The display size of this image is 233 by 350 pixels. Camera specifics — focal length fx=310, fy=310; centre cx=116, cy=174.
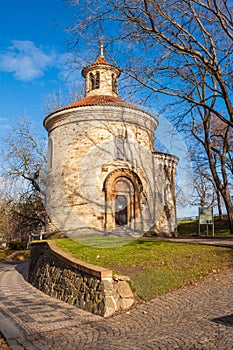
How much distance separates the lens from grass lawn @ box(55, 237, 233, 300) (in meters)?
7.50

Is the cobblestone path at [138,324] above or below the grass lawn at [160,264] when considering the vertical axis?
below

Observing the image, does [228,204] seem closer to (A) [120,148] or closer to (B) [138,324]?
(A) [120,148]

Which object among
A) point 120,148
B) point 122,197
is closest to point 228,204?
point 122,197

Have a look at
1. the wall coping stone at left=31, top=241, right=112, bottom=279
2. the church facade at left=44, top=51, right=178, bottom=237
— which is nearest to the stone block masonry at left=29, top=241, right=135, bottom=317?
the wall coping stone at left=31, top=241, right=112, bottom=279

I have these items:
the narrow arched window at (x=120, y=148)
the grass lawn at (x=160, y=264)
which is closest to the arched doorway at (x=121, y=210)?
the narrow arched window at (x=120, y=148)

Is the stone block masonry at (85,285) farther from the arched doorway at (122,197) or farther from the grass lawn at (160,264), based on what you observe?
the arched doorway at (122,197)

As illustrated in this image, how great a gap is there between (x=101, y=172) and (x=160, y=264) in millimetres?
8974

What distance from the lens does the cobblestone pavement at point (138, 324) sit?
15.6 feet

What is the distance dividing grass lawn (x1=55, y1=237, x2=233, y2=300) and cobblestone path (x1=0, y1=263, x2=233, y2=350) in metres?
0.37

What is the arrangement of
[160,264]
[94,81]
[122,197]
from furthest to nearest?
[94,81]
[122,197]
[160,264]

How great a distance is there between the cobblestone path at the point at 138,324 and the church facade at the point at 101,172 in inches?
338

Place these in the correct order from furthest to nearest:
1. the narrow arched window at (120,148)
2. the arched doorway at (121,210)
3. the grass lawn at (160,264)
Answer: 1. the narrow arched window at (120,148)
2. the arched doorway at (121,210)
3. the grass lawn at (160,264)

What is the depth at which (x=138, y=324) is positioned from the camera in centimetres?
572

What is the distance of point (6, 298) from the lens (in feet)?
28.1
